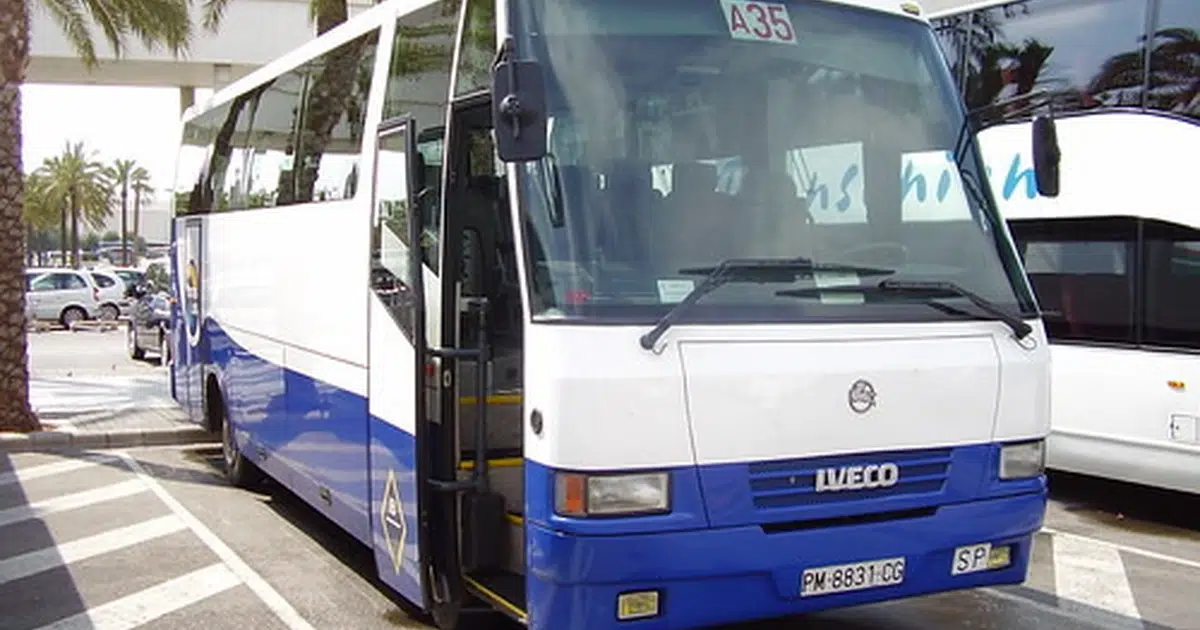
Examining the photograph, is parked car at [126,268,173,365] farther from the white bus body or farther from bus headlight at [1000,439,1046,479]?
bus headlight at [1000,439,1046,479]

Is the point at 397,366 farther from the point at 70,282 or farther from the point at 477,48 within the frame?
the point at 70,282

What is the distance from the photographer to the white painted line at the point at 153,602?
665 centimetres

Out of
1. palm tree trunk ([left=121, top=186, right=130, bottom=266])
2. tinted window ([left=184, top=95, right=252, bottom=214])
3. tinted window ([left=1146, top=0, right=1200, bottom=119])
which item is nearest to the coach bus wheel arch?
tinted window ([left=184, top=95, right=252, bottom=214])

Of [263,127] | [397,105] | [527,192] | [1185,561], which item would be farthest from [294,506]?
[1185,561]

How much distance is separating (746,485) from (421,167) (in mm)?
2292

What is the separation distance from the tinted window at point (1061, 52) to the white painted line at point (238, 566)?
7149 mm

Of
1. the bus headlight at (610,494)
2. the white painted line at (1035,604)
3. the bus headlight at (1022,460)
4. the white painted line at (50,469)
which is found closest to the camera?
the bus headlight at (610,494)

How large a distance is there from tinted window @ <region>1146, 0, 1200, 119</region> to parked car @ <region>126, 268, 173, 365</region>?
14151mm

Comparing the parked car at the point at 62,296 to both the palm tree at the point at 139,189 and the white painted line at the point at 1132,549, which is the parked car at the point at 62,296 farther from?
the palm tree at the point at 139,189

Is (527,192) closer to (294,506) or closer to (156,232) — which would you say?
(294,506)

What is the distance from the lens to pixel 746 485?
16.1 ft

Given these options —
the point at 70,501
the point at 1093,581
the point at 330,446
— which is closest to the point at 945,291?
the point at 1093,581

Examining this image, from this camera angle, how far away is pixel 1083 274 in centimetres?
997

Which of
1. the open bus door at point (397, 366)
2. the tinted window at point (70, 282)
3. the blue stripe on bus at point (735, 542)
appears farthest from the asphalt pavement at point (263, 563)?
the tinted window at point (70, 282)
